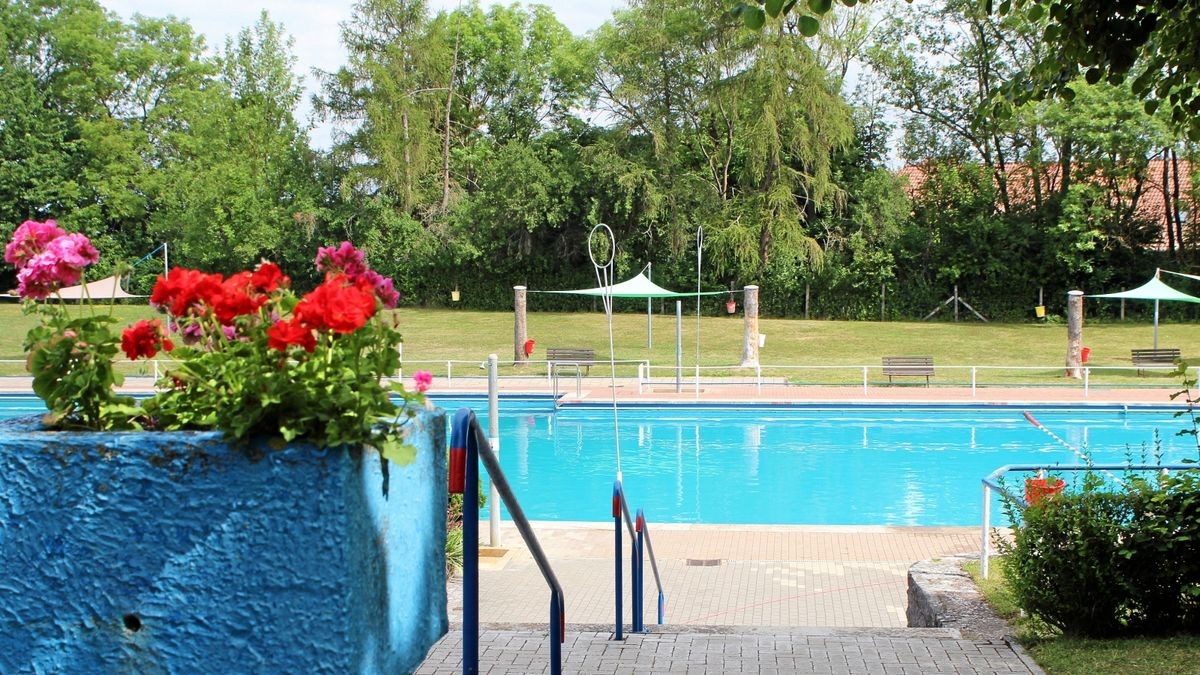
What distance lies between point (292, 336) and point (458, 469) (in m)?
0.67

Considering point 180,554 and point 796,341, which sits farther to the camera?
point 796,341

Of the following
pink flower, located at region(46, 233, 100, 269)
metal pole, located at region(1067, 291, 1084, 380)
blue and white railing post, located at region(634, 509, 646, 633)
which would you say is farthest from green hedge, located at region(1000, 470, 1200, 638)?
metal pole, located at region(1067, 291, 1084, 380)

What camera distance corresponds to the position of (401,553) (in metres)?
1.95

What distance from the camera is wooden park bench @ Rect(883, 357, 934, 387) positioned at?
73.2ft

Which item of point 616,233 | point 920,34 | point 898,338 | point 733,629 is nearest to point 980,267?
point 898,338

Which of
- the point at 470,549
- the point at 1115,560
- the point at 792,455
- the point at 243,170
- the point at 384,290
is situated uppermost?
the point at 243,170

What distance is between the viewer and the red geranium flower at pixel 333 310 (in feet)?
5.69

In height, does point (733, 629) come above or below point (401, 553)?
below

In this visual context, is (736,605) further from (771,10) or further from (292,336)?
(292,336)

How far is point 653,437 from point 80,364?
1634 centimetres

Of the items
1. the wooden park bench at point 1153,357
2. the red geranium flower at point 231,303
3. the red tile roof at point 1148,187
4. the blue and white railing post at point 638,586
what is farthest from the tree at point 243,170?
the red geranium flower at point 231,303

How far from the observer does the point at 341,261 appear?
85.4 inches

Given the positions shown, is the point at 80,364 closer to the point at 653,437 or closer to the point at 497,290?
the point at 653,437

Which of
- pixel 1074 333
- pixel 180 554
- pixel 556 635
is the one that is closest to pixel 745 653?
pixel 556 635
